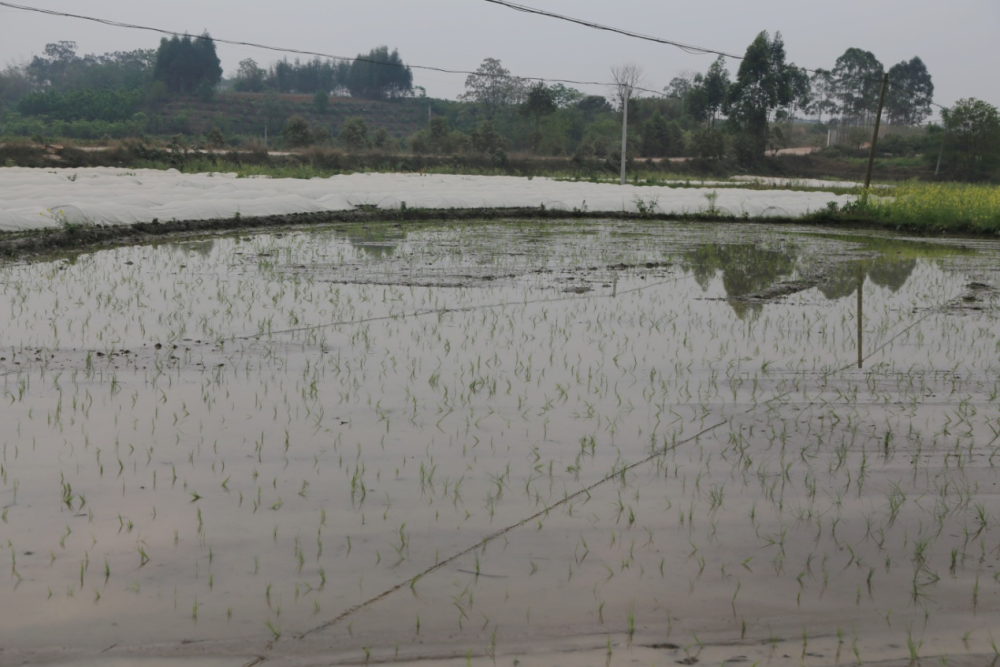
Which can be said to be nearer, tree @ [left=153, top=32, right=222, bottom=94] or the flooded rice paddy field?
the flooded rice paddy field

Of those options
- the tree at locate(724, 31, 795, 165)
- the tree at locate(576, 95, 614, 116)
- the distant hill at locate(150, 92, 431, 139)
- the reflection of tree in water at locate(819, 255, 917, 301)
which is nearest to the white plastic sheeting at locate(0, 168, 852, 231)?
the reflection of tree in water at locate(819, 255, 917, 301)

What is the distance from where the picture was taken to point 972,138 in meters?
38.4

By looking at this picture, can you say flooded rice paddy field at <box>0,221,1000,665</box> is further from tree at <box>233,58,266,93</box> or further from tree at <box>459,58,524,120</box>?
tree at <box>233,58,266,93</box>

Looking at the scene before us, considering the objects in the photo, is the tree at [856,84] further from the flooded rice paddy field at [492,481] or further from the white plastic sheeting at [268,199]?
the flooded rice paddy field at [492,481]

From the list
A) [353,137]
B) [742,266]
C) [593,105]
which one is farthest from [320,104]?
[742,266]

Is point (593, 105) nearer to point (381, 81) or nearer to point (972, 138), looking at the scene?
point (381, 81)

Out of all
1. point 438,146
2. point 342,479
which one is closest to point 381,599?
point 342,479

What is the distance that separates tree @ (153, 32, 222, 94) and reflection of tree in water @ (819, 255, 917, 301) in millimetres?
57331

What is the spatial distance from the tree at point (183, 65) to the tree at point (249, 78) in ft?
37.8

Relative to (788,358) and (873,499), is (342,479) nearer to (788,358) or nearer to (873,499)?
(873,499)

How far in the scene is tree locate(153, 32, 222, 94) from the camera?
197ft

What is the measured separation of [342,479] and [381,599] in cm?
91

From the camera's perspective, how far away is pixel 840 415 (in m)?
4.13

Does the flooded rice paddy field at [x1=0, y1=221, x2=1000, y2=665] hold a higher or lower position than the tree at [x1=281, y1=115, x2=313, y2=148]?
lower
